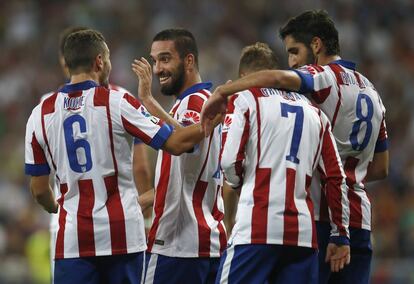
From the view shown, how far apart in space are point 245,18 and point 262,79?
35.0 feet

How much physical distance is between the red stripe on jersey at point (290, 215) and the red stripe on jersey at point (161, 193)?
3.81 ft

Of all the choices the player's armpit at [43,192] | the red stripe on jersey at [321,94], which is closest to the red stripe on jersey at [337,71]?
the red stripe on jersey at [321,94]

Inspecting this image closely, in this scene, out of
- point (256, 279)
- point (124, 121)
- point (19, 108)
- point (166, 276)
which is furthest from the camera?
A: point (19, 108)

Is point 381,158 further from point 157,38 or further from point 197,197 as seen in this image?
point 157,38

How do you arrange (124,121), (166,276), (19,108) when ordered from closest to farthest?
(124,121), (166,276), (19,108)

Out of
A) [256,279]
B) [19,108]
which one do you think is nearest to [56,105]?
[256,279]

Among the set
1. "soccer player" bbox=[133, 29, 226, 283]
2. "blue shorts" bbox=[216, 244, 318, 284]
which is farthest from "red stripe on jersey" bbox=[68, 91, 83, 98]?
"blue shorts" bbox=[216, 244, 318, 284]

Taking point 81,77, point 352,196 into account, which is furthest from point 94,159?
point 352,196

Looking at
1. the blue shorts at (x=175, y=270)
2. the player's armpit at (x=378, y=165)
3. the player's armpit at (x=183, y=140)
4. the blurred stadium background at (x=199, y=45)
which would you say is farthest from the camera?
the blurred stadium background at (x=199, y=45)

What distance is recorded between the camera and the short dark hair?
5.96m

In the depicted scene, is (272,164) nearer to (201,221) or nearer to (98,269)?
(201,221)

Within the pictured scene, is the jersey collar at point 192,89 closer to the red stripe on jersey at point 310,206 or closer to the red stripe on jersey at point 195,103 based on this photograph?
the red stripe on jersey at point 195,103

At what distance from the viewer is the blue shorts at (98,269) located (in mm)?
5852

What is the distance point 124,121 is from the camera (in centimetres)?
585
